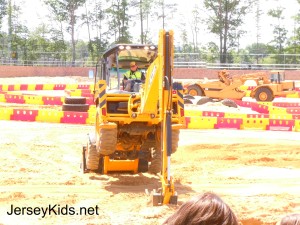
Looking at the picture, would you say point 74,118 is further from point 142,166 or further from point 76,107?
point 142,166

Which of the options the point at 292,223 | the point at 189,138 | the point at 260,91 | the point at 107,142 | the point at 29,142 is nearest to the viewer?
the point at 292,223

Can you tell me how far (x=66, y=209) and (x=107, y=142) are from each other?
1.54 metres

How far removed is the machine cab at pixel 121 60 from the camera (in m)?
9.33

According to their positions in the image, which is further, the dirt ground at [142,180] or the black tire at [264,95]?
the black tire at [264,95]

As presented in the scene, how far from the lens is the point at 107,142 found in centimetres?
883

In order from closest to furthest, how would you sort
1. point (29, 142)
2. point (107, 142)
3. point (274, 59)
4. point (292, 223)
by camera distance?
point (292, 223) → point (107, 142) → point (29, 142) → point (274, 59)

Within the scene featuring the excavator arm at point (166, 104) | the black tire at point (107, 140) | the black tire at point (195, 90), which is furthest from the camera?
the black tire at point (195, 90)

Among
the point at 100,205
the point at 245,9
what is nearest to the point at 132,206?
the point at 100,205

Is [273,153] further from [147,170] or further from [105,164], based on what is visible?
[105,164]

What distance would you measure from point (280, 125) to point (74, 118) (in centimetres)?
732

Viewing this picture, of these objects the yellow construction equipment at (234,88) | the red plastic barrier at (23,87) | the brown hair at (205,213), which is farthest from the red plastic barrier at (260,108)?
the brown hair at (205,213)

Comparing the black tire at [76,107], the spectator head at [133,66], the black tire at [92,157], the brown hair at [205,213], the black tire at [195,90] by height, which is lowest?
the black tire at [92,157]

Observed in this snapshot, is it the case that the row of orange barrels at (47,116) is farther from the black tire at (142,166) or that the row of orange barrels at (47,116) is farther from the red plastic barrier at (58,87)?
the red plastic barrier at (58,87)

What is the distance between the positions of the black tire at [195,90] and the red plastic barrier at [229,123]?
1041 centimetres
